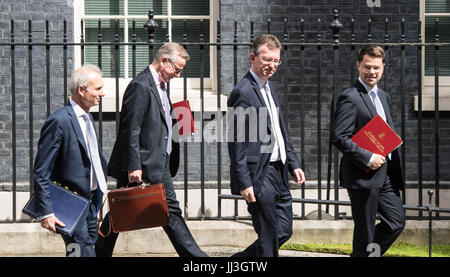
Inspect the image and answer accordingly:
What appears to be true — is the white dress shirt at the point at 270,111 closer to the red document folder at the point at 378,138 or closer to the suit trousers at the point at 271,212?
the suit trousers at the point at 271,212

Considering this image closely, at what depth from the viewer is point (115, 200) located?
6070 millimetres

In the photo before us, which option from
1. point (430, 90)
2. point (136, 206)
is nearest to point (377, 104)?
point (136, 206)

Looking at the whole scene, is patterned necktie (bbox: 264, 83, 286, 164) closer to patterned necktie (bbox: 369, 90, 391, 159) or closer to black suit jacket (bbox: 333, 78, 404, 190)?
black suit jacket (bbox: 333, 78, 404, 190)

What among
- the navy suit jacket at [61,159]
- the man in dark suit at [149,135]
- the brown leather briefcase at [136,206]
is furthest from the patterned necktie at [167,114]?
the navy suit jacket at [61,159]

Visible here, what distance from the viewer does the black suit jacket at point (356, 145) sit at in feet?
20.3

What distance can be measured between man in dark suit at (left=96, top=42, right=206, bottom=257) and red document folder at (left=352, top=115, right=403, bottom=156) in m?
1.43

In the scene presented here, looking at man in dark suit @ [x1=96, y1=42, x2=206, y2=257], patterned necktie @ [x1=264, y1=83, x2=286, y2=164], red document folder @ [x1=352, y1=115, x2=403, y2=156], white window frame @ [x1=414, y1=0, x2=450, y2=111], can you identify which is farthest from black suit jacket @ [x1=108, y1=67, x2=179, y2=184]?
white window frame @ [x1=414, y1=0, x2=450, y2=111]

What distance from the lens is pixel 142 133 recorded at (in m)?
6.33

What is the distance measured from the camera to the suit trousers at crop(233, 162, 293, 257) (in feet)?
19.3

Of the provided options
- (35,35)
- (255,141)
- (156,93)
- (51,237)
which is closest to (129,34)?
(35,35)

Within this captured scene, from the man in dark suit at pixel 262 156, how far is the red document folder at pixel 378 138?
1.85 feet

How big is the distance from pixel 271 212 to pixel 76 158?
141 centimetres

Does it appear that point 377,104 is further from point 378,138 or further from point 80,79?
point 80,79

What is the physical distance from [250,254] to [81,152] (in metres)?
1.46
